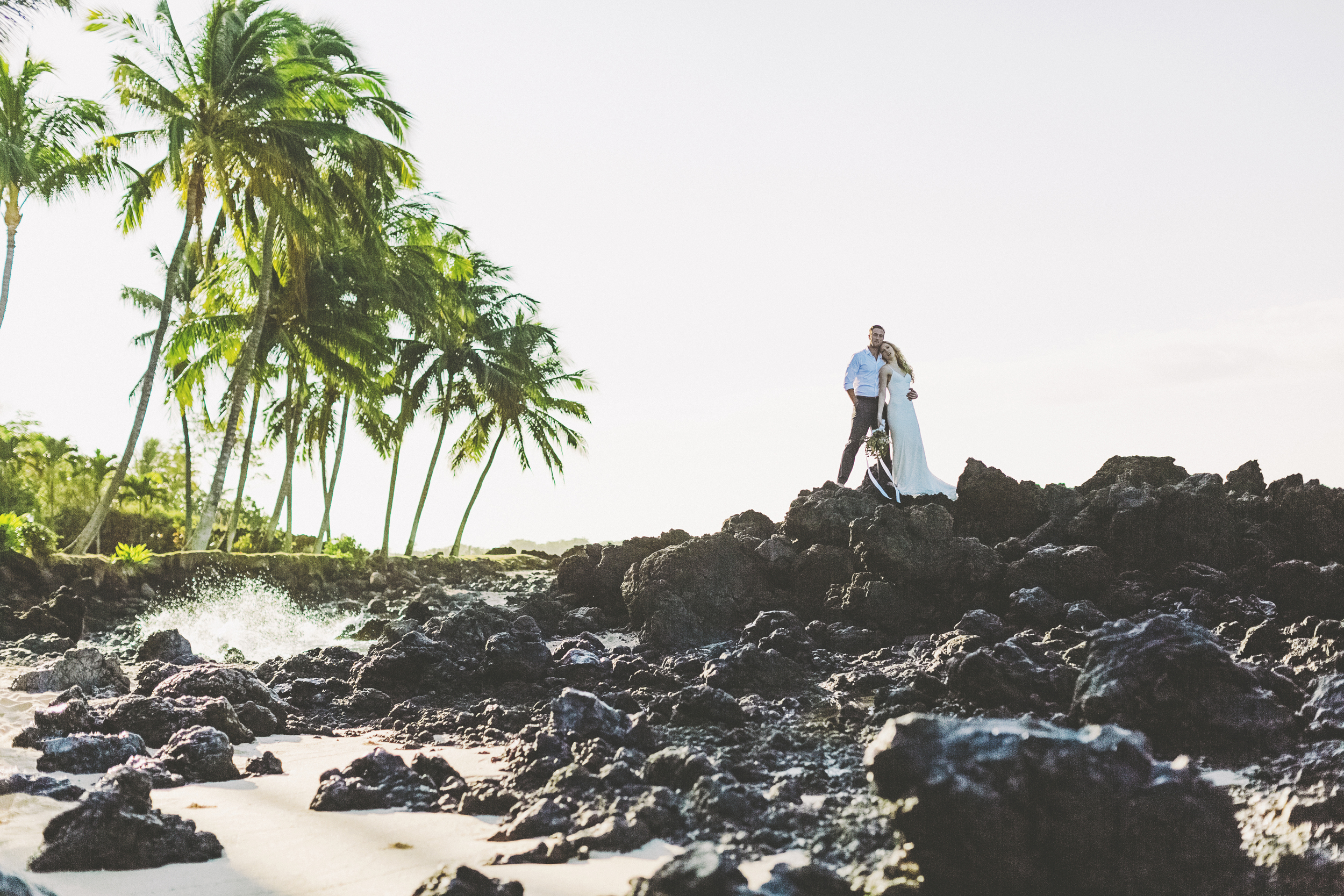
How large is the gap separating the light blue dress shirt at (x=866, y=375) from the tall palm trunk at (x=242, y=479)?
49.3ft

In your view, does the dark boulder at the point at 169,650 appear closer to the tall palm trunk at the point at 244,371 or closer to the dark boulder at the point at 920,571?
the dark boulder at the point at 920,571

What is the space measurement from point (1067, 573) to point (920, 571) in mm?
1136

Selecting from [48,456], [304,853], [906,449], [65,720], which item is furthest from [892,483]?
[48,456]

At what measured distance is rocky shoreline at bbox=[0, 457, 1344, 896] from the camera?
2.60 meters

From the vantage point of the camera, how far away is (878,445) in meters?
11.0

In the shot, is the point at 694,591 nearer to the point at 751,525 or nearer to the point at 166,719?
the point at 751,525

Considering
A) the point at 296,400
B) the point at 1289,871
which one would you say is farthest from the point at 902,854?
the point at 296,400

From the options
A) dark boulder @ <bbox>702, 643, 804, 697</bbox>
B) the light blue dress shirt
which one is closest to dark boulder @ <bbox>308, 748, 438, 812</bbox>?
dark boulder @ <bbox>702, 643, 804, 697</bbox>

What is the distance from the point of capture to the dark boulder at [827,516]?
9.68m

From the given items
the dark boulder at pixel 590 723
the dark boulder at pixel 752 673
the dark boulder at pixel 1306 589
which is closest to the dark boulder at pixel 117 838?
the dark boulder at pixel 590 723

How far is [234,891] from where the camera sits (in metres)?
2.98

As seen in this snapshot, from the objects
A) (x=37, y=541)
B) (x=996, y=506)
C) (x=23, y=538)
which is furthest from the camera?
(x=23, y=538)

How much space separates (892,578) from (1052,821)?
19.1 ft

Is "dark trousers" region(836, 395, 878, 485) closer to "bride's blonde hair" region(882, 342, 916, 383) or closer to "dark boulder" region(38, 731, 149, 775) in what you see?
"bride's blonde hair" region(882, 342, 916, 383)
